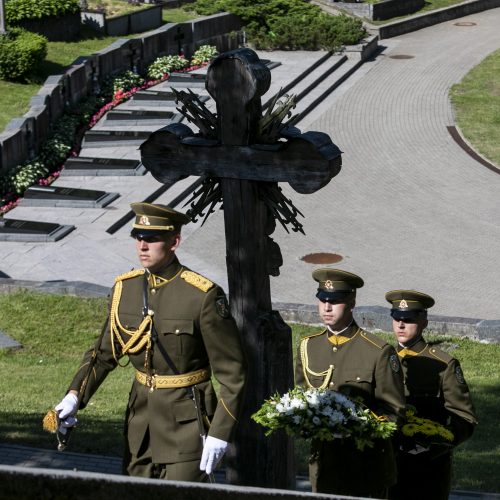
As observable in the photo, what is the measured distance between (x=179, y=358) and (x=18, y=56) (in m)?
20.7

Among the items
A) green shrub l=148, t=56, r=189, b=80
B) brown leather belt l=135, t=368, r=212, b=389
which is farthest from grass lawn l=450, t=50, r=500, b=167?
brown leather belt l=135, t=368, r=212, b=389

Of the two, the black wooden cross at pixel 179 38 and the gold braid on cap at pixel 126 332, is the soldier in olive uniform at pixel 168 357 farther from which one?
the black wooden cross at pixel 179 38

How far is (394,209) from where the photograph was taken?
22.2m

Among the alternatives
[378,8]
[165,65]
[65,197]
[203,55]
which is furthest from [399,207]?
[378,8]

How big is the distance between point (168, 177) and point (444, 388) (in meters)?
2.14

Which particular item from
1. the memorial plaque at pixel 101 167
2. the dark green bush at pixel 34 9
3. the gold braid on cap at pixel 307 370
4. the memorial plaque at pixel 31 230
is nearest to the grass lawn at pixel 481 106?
the memorial plaque at pixel 101 167

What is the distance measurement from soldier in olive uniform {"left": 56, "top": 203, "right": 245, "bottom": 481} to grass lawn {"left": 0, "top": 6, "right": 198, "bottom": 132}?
56.4ft

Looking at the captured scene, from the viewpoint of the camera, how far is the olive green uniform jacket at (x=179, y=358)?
21.7ft

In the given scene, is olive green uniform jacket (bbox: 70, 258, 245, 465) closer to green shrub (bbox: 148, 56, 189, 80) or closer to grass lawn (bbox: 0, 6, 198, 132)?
grass lawn (bbox: 0, 6, 198, 132)

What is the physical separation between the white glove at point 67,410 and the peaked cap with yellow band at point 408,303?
2011mm

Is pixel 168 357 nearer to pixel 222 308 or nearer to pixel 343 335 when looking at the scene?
pixel 222 308

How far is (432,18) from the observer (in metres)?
38.9

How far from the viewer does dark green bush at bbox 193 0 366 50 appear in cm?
3350

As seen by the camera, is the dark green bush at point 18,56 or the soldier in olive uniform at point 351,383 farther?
the dark green bush at point 18,56
